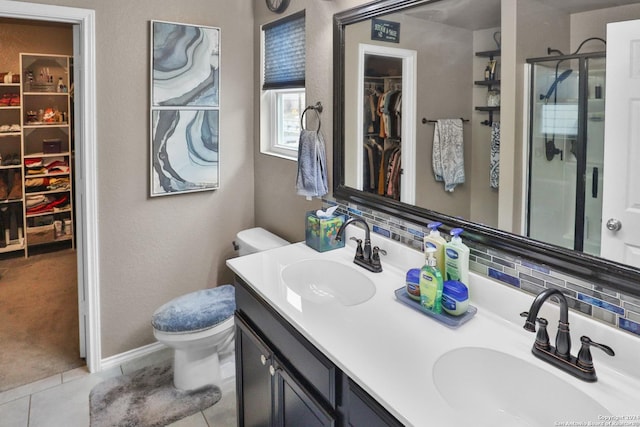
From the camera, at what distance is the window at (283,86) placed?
2.37m

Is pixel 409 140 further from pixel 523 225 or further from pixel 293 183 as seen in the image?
pixel 293 183

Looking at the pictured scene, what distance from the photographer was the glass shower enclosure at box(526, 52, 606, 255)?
1.11 metres

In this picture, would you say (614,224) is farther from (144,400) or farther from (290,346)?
(144,400)

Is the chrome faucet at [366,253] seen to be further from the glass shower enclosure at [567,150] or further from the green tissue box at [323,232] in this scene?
the glass shower enclosure at [567,150]

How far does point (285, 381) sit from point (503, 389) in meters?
0.66

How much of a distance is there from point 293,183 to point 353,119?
0.64 metres

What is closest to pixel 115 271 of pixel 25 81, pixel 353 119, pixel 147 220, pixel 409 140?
pixel 147 220

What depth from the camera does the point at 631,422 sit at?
A: 91 centimetres

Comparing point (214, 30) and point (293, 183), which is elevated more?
point (214, 30)

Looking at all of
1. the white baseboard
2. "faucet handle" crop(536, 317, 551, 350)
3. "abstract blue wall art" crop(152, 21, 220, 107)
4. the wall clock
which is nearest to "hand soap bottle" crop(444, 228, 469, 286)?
"faucet handle" crop(536, 317, 551, 350)

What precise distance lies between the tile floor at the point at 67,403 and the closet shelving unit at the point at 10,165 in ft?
8.50

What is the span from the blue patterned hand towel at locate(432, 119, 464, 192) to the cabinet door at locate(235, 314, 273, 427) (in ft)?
2.88

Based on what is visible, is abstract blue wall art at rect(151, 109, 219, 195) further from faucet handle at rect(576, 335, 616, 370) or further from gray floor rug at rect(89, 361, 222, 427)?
faucet handle at rect(576, 335, 616, 370)

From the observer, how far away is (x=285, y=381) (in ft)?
4.70
